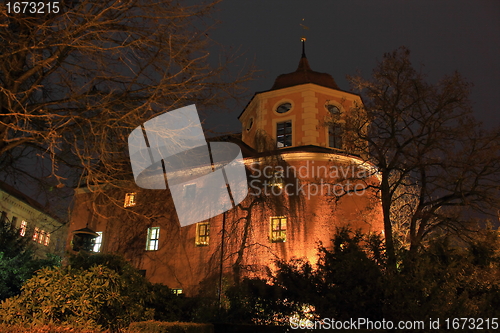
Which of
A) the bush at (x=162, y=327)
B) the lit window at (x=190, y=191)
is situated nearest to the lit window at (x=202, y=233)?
the lit window at (x=190, y=191)

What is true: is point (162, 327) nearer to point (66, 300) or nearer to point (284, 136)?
point (66, 300)

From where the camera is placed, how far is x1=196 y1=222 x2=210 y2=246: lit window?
66.2ft

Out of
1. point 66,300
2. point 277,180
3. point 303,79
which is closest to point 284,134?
point 303,79

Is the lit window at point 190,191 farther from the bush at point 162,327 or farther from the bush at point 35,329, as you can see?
the bush at point 35,329

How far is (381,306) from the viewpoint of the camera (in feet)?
28.3

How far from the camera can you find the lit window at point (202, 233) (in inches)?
795

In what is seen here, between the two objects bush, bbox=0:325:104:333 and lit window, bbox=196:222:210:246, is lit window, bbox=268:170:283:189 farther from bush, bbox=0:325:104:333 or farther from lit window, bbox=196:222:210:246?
bush, bbox=0:325:104:333

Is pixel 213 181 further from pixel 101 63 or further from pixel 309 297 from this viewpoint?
pixel 101 63

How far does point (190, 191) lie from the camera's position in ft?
66.0

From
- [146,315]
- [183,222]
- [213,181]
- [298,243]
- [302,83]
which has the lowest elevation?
[146,315]

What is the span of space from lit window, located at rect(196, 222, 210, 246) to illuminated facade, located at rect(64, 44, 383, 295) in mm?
49

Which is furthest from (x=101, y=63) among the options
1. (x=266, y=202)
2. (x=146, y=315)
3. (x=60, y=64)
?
(x=266, y=202)

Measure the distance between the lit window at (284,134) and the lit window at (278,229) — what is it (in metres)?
4.09

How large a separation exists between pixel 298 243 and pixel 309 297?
8.51m
